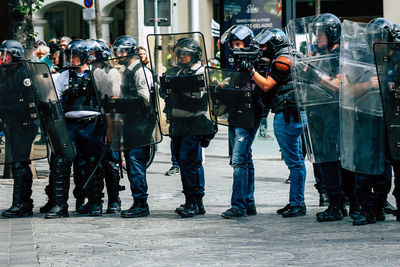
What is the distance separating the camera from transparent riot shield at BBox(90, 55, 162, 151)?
8.78 m

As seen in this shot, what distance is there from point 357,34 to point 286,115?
1.13 metres

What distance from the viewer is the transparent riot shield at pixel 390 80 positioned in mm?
7570

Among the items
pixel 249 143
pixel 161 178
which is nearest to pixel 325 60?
pixel 249 143

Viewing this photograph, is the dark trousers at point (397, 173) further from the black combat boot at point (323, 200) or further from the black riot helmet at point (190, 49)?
the black riot helmet at point (190, 49)

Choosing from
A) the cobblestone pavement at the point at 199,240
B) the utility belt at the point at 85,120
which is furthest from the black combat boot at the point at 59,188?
the utility belt at the point at 85,120

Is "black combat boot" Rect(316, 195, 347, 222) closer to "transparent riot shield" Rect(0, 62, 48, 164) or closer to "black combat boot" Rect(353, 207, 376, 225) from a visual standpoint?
"black combat boot" Rect(353, 207, 376, 225)

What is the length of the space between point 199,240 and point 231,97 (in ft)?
5.81

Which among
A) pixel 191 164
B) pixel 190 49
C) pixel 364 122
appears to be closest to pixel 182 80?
pixel 190 49

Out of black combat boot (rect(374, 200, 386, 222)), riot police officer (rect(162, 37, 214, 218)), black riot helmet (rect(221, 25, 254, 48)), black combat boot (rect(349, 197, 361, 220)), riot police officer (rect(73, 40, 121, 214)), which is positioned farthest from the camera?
riot police officer (rect(73, 40, 121, 214))

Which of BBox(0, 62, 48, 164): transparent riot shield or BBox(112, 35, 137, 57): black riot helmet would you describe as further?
BBox(112, 35, 137, 57): black riot helmet

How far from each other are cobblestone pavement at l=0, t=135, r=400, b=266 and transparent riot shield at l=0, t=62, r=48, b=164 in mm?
645

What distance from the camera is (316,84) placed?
8.23 meters

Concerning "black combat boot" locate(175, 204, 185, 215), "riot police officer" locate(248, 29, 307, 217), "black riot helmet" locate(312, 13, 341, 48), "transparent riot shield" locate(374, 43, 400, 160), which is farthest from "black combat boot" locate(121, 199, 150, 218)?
"transparent riot shield" locate(374, 43, 400, 160)

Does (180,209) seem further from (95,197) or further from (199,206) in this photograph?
(95,197)
